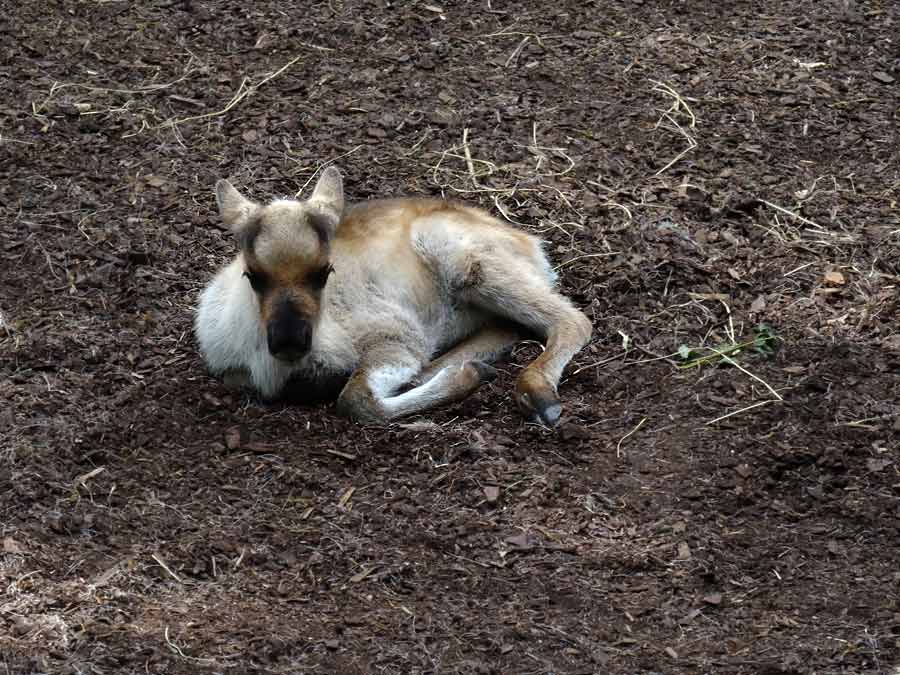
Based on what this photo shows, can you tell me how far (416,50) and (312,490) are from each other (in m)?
4.95

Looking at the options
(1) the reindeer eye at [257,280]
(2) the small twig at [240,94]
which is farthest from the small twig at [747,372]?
(2) the small twig at [240,94]

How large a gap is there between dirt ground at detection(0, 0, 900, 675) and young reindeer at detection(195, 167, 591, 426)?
0.69 feet

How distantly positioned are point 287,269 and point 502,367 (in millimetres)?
1572

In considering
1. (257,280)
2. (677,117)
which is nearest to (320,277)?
(257,280)

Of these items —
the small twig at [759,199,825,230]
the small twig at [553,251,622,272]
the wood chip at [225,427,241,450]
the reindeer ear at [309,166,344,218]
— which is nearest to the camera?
the wood chip at [225,427,241,450]

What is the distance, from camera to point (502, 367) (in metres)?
8.01

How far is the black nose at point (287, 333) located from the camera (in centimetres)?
692

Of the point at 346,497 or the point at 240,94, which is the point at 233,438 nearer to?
the point at 346,497

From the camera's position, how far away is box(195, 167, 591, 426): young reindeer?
7.10m

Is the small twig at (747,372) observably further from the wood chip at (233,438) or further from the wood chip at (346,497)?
the wood chip at (233,438)

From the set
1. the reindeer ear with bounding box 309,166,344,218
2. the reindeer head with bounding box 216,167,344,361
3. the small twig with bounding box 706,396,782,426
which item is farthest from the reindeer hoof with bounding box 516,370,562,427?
the reindeer ear with bounding box 309,166,344,218

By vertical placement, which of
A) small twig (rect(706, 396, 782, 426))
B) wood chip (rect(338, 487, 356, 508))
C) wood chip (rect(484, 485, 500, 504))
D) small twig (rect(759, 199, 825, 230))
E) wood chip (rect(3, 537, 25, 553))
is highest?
wood chip (rect(3, 537, 25, 553))

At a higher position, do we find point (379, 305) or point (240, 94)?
point (240, 94)

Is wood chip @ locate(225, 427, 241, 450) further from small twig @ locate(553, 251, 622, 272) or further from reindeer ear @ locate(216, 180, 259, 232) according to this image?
small twig @ locate(553, 251, 622, 272)
